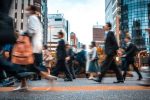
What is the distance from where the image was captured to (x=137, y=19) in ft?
404

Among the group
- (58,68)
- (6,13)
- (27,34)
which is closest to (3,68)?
(6,13)

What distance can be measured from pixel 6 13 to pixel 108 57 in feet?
24.1

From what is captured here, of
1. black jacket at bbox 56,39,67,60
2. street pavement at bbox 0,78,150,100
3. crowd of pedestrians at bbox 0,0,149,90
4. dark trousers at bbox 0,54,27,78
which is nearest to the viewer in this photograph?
crowd of pedestrians at bbox 0,0,149,90

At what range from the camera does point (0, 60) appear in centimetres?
356

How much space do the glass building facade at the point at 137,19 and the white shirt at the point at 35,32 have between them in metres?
114

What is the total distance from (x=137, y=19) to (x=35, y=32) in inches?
4632

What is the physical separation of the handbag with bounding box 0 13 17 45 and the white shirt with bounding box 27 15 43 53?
438 cm

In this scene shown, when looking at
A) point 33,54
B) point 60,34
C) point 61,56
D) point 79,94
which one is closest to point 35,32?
point 33,54

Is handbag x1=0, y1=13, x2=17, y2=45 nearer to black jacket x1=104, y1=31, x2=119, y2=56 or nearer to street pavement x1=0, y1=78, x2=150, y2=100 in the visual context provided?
street pavement x1=0, y1=78, x2=150, y2=100

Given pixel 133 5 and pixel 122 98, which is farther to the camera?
pixel 133 5

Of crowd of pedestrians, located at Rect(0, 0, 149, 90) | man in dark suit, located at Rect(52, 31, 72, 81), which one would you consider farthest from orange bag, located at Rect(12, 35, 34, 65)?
man in dark suit, located at Rect(52, 31, 72, 81)

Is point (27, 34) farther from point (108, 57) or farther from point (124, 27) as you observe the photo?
point (124, 27)

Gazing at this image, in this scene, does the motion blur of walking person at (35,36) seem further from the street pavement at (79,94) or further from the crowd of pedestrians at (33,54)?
the street pavement at (79,94)

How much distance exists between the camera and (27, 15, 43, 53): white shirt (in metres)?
7.52
